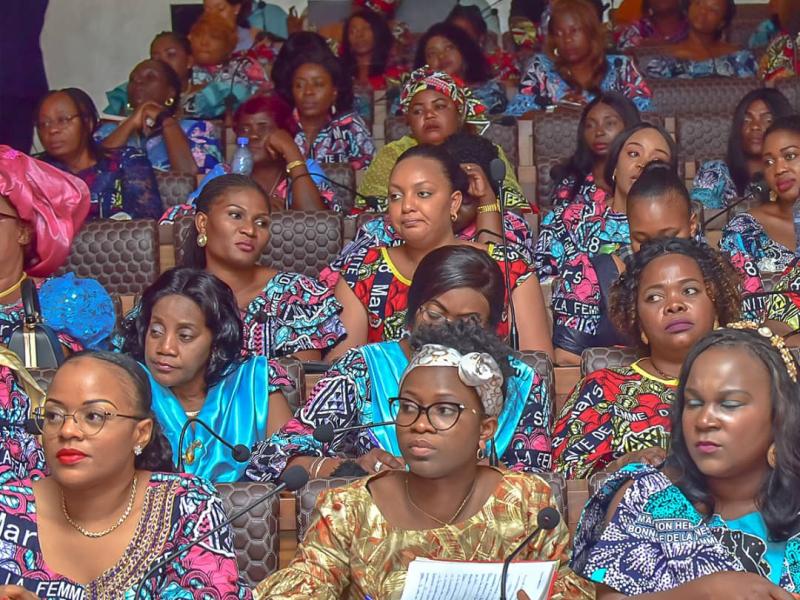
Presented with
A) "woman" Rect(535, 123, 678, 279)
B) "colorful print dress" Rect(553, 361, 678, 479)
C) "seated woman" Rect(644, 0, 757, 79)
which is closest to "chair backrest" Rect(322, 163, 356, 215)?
"woman" Rect(535, 123, 678, 279)

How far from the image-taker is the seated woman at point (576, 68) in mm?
6996

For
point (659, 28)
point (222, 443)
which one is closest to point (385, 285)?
point (222, 443)

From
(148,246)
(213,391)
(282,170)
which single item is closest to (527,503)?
(213,391)

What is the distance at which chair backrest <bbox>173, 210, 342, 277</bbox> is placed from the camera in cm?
541

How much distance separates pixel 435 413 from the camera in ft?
9.84

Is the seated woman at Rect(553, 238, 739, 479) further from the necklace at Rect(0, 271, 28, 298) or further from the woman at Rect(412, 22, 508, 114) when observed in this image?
the woman at Rect(412, 22, 508, 114)

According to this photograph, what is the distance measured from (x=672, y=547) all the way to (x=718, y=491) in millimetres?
158

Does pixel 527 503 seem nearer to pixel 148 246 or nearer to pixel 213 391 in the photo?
pixel 213 391

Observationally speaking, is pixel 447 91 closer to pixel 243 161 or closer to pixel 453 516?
pixel 243 161

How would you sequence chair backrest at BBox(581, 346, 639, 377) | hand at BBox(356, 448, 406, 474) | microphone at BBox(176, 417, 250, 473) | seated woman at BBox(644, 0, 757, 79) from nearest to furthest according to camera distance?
microphone at BBox(176, 417, 250, 473), hand at BBox(356, 448, 406, 474), chair backrest at BBox(581, 346, 639, 377), seated woman at BBox(644, 0, 757, 79)

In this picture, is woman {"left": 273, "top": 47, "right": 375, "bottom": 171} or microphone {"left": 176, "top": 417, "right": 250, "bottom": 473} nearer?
microphone {"left": 176, "top": 417, "right": 250, "bottom": 473}

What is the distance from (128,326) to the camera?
13.3 feet

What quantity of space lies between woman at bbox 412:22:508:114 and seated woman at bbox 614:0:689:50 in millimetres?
1179

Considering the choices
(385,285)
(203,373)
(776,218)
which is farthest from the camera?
(776,218)
